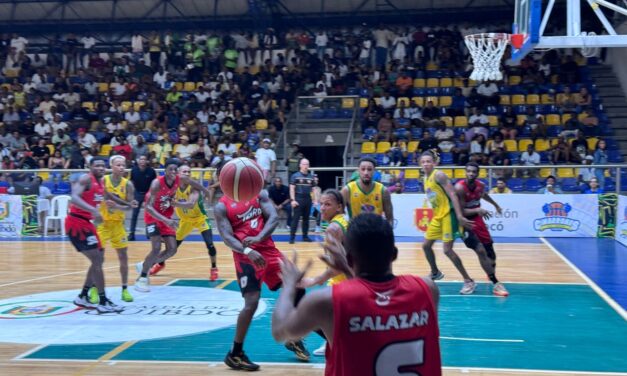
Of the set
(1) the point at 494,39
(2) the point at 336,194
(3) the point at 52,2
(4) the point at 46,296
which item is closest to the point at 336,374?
(2) the point at 336,194

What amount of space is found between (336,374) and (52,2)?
2664 cm

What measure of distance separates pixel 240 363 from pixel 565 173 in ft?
39.4

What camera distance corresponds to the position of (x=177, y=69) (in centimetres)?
2484

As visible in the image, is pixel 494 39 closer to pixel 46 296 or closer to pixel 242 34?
pixel 46 296

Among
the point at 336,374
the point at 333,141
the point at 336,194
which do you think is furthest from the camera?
the point at 333,141

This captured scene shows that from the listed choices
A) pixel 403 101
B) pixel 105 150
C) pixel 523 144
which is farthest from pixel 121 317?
pixel 403 101

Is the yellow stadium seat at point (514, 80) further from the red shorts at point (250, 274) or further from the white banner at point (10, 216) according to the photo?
the red shorts at point (250, 274)

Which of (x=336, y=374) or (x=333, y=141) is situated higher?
(x=333, y=141)

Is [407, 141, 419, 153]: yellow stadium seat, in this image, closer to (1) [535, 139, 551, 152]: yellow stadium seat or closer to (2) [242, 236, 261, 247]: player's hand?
(1) [535, 139, 551, 152]: yellow stadium seat

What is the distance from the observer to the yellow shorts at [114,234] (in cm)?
820

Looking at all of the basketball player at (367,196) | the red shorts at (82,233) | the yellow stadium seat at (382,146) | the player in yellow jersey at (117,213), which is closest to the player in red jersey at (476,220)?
the basketball player at (367,196)

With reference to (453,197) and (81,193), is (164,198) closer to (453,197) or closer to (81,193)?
(81,193)

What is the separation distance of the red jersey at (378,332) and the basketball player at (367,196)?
4770mm

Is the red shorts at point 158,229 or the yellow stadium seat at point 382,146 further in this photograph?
the yellow stadium seat at point 382,146
